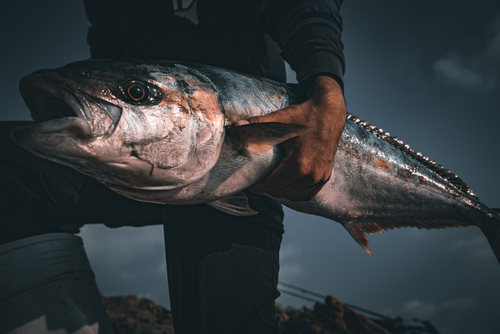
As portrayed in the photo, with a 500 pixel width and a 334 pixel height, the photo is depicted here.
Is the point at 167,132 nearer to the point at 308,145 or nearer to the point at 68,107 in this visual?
the point at 68,107

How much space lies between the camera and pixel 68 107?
1209 mm

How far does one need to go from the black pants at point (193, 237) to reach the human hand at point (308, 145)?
0.50 m

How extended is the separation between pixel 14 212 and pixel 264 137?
150cm

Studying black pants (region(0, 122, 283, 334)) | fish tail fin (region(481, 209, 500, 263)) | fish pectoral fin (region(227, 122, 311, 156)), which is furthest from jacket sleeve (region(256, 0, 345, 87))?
fish tail fin (region(481, 209, 500, 263))

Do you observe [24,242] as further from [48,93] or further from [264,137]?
[264,137]

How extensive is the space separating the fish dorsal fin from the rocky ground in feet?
13.7

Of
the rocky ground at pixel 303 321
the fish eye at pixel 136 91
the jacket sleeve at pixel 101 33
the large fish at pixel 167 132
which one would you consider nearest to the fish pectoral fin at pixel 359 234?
the large fish at pixel 167 132

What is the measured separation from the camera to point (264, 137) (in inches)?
56.2

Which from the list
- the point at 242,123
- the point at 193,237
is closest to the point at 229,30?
the point at 242,123

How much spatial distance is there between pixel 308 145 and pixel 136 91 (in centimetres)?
96

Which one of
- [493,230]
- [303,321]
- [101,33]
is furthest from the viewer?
[303,321]

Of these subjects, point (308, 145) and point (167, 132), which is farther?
point (308, 145)

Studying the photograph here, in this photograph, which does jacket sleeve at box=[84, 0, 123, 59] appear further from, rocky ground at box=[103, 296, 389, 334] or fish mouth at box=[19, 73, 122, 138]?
rocky ground at box=[103, 296, 389, 334]

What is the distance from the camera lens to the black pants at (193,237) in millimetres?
1656
